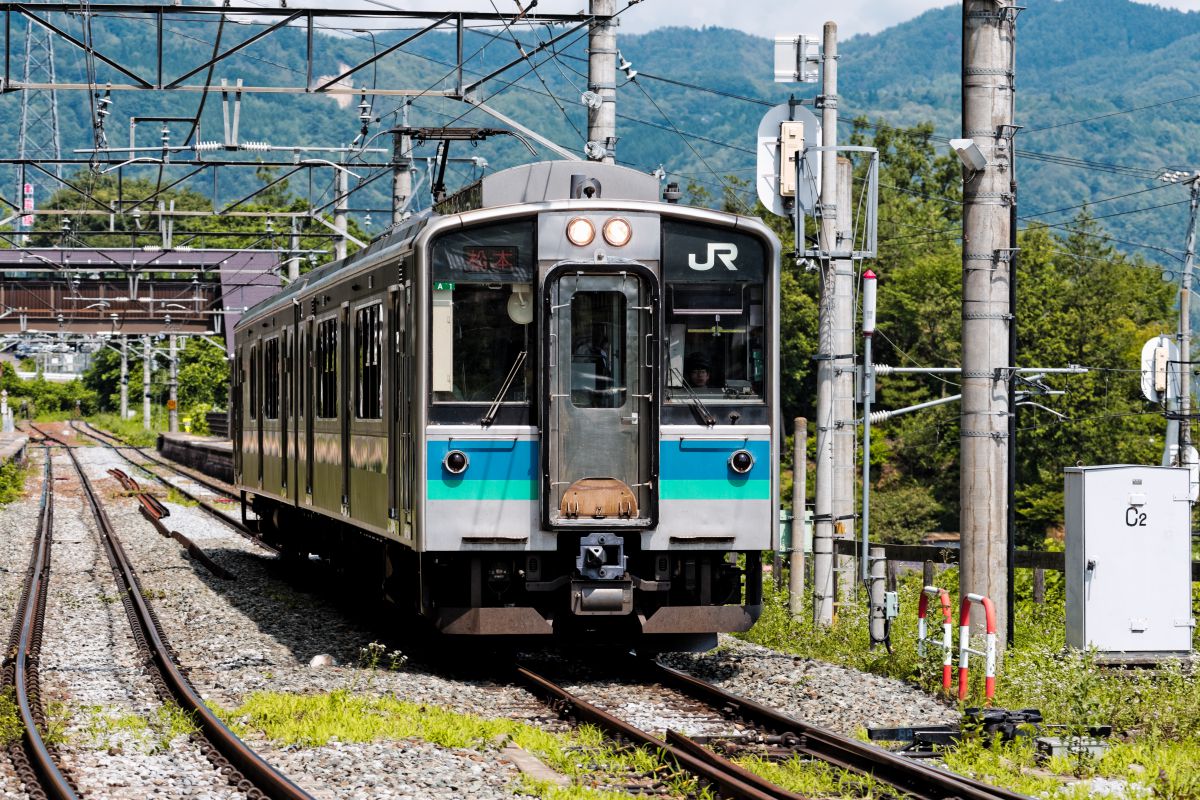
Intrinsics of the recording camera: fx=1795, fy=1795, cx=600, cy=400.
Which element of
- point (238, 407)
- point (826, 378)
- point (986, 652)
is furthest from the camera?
point (238, 407)

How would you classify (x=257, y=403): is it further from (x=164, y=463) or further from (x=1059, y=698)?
(x=164, y=463)

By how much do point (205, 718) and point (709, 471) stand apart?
148 inches

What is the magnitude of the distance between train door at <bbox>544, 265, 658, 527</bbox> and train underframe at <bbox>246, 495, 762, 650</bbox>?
0.89 ft

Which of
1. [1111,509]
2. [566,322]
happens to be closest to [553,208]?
[566,322]

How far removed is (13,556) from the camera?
25.4m

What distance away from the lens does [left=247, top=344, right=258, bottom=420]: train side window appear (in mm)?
21938

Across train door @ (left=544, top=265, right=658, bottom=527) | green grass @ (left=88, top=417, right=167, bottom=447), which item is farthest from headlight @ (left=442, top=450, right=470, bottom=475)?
green grass @ (left=88, top=417, right=167, bottom=447)

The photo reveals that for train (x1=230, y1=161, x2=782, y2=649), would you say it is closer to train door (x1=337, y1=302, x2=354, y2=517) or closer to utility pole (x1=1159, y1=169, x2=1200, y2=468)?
train door (x1=337, y1=302, x2=354, y2=517)

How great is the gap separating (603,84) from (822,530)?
4.72 metres

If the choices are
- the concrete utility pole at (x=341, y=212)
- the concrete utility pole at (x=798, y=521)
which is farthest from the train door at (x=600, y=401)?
the concrete utility pole at (x=341, y=212)

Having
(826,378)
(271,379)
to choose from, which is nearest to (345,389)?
(826,378)

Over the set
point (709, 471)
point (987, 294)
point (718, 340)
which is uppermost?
point (987, 294)

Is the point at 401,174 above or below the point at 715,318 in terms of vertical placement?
above

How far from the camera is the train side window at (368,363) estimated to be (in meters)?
13.6
